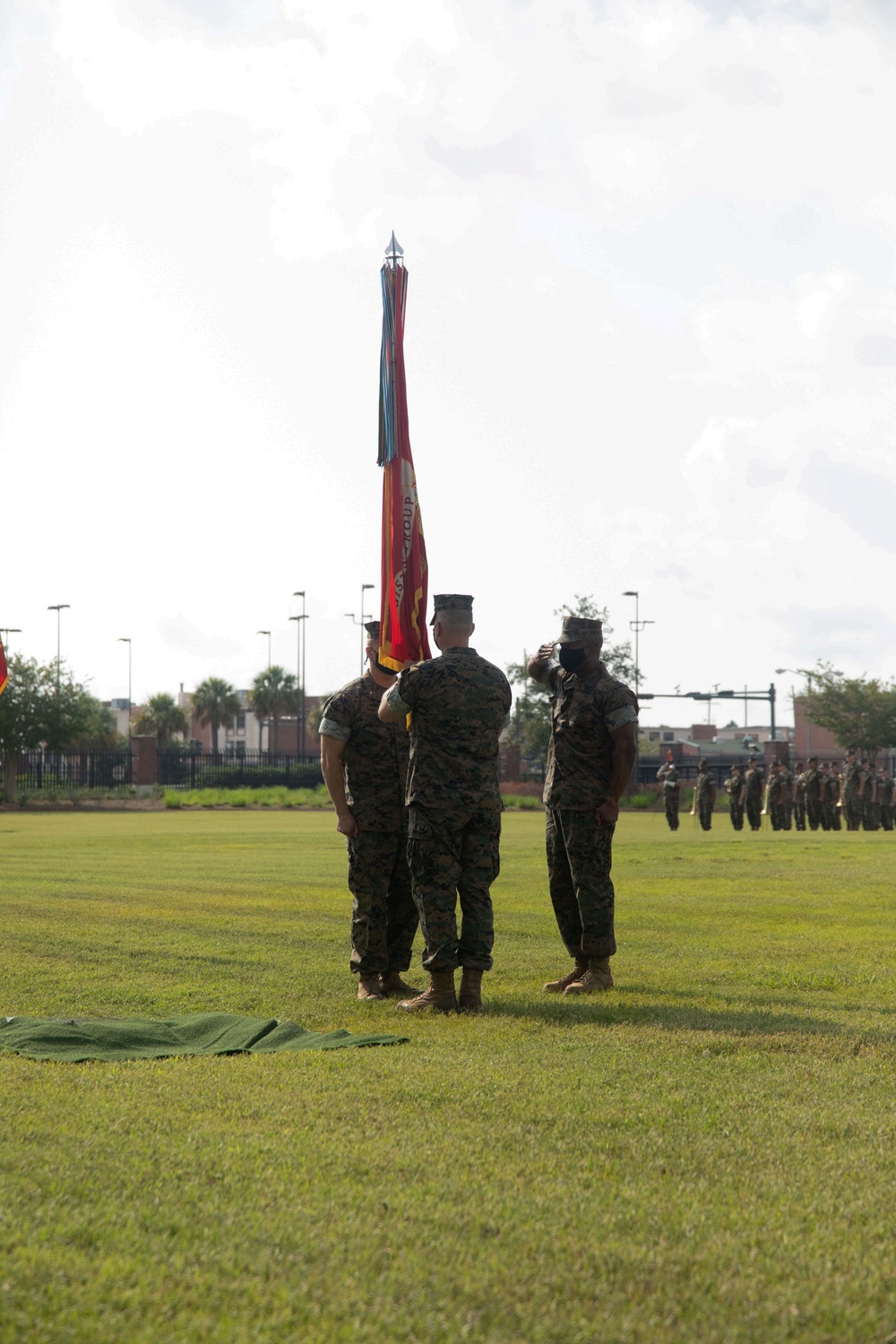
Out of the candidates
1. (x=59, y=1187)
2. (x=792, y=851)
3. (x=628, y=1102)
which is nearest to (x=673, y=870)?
(x=792, y=851)

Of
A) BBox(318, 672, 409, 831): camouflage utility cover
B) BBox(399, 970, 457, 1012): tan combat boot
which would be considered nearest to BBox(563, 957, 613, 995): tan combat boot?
BBox(399, 970, 457, 1012): tan combat boot

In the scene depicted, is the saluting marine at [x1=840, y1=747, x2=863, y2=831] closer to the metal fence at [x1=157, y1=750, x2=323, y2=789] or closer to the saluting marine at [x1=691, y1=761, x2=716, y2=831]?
the saluting marine at [x1=691, y1=761, x2=716, y2=831]

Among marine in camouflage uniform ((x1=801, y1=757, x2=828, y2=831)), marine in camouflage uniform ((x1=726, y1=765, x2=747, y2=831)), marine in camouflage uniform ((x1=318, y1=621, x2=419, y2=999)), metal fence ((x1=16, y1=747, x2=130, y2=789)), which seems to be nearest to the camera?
marine in camouflage uniform ((x1=318, y1=621, x2=419, y2=999))

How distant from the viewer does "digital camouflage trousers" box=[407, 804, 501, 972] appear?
270 inches

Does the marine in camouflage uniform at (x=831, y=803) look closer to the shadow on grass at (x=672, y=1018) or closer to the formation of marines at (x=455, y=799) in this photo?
the formation of marines at (x=455, y=799)

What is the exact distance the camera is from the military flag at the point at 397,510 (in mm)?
8188

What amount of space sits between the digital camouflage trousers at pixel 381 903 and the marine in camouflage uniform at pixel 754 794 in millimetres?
27539

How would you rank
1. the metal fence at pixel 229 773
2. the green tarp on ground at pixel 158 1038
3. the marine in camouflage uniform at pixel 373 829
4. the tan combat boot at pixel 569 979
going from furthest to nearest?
the metal fence at pixel 229 773 < the tan combat boot at pixel 569 979 < the marine in camouflage uniform at pixel 373 829 < the green tarp on ground at pixel 158 1038

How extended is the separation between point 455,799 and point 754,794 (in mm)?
28858

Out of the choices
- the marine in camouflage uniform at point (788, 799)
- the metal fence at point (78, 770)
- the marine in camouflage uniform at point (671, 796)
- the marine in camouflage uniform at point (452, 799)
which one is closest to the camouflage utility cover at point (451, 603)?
the marine in camouflage uniform at point (452, 799)

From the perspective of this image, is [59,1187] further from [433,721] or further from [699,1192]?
[433,721]

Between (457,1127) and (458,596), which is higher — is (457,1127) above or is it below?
below

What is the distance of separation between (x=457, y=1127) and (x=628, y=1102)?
708mm

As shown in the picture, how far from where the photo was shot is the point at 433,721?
279 inches
